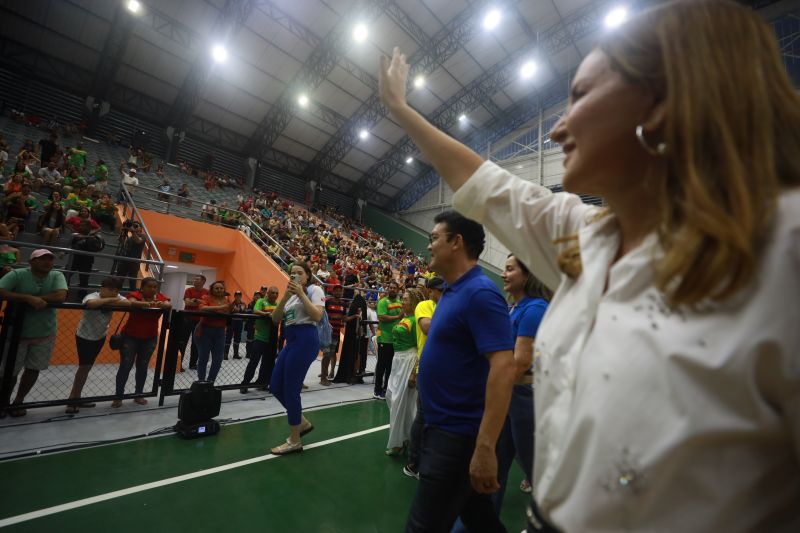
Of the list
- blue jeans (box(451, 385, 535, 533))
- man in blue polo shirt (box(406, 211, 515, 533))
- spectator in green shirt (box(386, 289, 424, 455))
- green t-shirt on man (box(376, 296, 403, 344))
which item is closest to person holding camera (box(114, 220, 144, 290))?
green t-shirt on man (box(376, 296, 403, 344))

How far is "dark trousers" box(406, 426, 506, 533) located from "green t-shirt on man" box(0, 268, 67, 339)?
200 inches

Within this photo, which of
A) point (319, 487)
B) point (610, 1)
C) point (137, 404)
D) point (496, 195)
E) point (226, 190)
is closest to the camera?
point (496, 195)

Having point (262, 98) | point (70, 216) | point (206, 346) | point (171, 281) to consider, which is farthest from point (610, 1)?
point (171, 281)

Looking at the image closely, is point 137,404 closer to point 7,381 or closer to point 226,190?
point 7,381

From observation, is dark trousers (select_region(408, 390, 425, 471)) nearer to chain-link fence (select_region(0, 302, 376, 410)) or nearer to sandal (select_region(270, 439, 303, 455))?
sandal (select_region(270, 439, 303, 455))

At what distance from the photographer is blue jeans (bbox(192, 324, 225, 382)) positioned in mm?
5777

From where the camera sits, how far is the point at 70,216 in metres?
8.74

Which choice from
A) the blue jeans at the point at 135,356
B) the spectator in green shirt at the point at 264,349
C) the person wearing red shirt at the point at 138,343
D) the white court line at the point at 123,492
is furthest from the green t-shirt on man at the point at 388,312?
the blue jeans at the point at 135,356

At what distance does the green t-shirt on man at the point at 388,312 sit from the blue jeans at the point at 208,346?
2.66 m

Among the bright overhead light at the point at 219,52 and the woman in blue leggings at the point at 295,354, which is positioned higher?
the bright overhead light at the point at 219,52

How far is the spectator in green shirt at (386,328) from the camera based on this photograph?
634 centimetres

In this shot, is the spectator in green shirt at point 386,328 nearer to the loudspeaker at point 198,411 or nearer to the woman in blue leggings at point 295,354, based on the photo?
the woman in blue leggings at point 295,354

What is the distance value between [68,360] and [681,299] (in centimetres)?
829

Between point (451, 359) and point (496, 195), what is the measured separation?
0.96m
